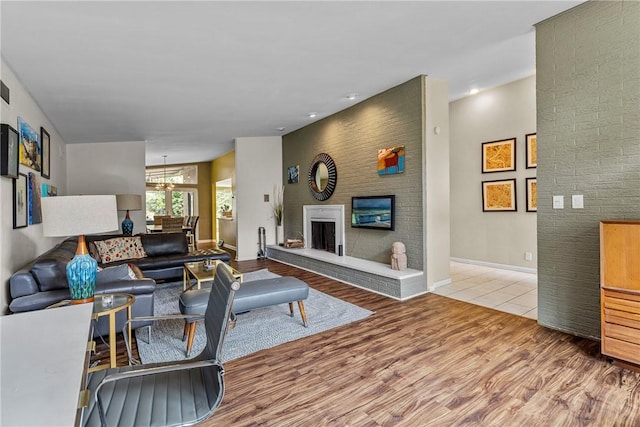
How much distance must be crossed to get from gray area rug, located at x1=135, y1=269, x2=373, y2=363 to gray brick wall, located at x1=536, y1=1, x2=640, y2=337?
6.11 feet

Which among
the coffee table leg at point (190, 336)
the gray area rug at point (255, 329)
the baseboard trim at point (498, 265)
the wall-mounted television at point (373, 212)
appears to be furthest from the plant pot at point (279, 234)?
the coffee table leg at point (190, 336)

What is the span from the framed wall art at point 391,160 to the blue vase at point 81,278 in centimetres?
364

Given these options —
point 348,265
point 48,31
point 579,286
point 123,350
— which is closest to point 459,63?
point 579,286

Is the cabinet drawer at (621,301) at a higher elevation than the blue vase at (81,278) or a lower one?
lower

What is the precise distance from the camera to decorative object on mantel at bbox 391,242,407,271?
4.23 m

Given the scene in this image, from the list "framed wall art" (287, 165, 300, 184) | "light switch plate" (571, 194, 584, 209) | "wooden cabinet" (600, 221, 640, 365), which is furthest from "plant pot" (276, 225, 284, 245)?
"wooden cabinet" (600, 221, 640, 365)

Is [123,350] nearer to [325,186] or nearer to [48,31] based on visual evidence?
[48,31]

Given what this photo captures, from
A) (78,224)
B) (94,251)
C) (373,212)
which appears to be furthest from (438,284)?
(94,251)

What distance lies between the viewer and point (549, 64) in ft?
9.53

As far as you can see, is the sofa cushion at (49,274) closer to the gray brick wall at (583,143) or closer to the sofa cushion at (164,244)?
the sofa cushion at (164,244)

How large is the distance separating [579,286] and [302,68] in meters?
3.49

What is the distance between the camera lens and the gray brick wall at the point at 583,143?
8.05ft

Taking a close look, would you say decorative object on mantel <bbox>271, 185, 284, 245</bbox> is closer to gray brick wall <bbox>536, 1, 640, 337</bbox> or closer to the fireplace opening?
the fireplace opening

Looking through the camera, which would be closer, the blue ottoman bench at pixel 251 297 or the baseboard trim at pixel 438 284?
the blue ottoman bench at pixel 251 297
